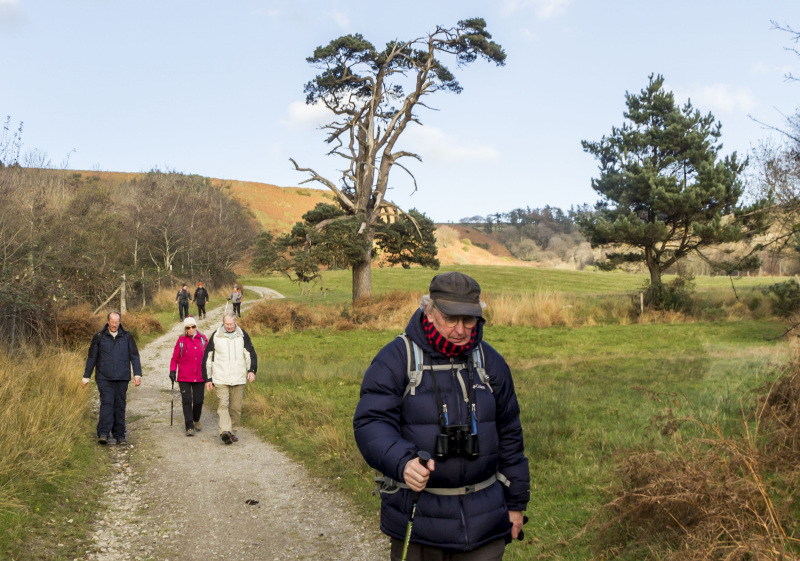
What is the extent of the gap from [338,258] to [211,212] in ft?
110

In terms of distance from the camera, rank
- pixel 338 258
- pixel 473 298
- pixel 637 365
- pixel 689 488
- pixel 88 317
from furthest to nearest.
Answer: pixel 338 258
pixel 88 317
pixel 637 365
pixel 689 488
pixel 473 298

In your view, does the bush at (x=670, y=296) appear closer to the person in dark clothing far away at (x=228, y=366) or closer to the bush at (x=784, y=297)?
the bush at (x=784, y=297)

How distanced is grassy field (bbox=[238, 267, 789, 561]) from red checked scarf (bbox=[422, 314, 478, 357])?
9.18 ft

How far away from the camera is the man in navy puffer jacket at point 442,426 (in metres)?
3.21

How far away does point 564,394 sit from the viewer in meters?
12.1

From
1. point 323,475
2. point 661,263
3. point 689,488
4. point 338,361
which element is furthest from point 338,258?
point 689,488

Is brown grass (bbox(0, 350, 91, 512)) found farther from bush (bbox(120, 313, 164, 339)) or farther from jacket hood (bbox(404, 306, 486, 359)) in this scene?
bush (bbox(120, 313, 164, 339))

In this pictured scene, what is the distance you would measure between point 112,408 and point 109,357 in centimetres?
76

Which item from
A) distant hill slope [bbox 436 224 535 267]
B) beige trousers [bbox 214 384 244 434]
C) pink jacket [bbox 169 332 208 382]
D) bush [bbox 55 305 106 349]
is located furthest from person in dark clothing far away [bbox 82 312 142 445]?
distant hill slope [bbox 436 224 535 267]

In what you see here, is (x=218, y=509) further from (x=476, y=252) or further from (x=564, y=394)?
(x=476, y=252)

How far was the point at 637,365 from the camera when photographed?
16.5m

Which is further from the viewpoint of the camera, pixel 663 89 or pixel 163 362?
pixel 663 89

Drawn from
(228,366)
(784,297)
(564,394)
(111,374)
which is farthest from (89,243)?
(784,297)

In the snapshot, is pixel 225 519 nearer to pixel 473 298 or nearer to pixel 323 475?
pixel 323 475
